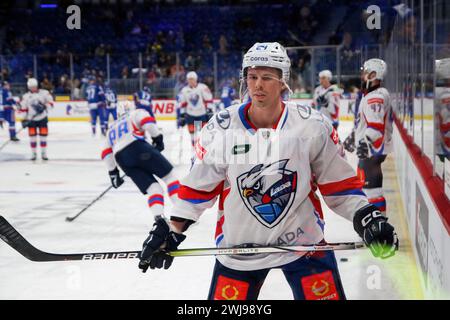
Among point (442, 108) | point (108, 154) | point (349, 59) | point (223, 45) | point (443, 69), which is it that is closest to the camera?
point (443, 69)

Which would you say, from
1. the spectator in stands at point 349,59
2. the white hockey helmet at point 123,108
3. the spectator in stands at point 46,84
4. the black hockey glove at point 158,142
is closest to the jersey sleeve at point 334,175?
the white hockey helmet at point 123,108

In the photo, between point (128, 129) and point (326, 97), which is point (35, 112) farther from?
point (128, 129)

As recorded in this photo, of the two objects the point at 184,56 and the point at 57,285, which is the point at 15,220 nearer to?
the point at 57,285

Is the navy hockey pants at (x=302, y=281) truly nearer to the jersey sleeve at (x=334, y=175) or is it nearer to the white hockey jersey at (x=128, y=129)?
the jersey sleeve at (x=334, y=175)

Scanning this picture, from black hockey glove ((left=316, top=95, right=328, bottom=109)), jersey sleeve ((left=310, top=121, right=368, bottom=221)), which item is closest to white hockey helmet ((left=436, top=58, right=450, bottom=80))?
jersey sleeve ((left=310, top=121, right=368, bottom=221))

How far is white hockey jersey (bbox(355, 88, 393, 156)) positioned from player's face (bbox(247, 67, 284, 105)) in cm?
209

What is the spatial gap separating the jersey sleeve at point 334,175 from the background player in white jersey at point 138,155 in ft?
7.70

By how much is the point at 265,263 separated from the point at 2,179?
5.60 m

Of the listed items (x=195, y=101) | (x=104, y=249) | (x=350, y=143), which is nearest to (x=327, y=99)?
(x=195, y=101)

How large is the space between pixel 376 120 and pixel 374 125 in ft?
0.10

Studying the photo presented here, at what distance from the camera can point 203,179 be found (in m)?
1.69

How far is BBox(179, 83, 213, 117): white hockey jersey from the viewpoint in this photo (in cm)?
891

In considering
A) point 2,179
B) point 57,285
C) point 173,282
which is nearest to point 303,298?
point 173,282

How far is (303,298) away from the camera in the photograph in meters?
1.68
